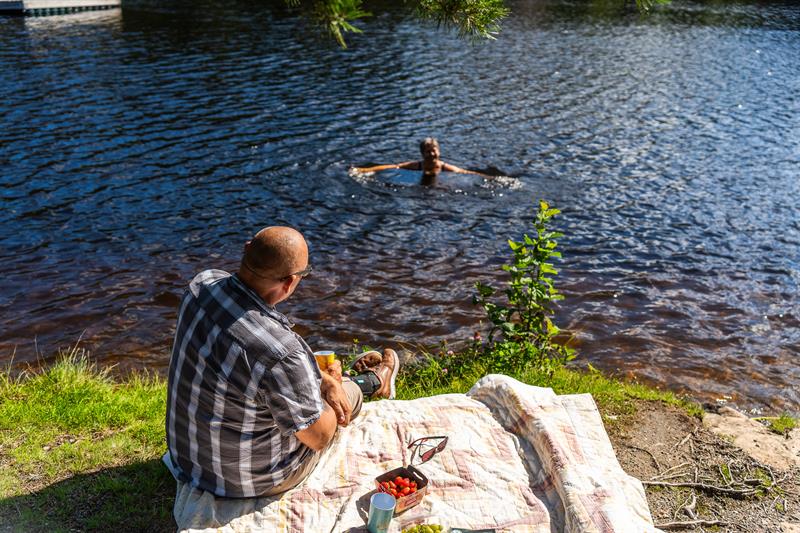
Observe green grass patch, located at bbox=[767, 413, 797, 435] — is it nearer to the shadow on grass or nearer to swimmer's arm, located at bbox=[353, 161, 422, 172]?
the shadow on grass

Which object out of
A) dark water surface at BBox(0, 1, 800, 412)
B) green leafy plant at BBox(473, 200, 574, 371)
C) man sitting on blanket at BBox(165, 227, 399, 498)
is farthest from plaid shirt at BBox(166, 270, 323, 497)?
dark water surface at BBox(0, 1, 800, 412)

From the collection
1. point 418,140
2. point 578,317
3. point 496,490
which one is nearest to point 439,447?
point 496,490

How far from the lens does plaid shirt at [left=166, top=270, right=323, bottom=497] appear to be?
4590 millimetres

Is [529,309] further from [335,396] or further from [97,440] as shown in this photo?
[97,440]

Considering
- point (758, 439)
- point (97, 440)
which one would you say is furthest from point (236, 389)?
point (758, 439)

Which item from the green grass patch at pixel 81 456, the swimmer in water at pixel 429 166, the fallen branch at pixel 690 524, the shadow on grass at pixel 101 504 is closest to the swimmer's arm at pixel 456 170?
the swimmer in water at pixel 429 166

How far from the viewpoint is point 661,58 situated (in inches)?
1276

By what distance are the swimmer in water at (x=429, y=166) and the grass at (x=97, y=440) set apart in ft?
29.0

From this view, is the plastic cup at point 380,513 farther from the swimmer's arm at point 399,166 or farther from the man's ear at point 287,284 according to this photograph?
the swimmer's arm at point 399,166

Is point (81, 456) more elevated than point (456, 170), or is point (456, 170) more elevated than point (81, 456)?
point (81, 456)

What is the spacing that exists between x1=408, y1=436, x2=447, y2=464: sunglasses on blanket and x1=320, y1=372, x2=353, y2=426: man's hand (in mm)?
596

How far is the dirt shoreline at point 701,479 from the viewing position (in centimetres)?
555

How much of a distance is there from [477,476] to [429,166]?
38.6ft

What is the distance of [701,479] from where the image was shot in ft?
19.8
